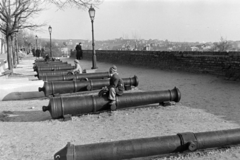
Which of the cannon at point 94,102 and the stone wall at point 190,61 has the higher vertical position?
the stone wall at point 190,61

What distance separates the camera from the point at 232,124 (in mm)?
5484

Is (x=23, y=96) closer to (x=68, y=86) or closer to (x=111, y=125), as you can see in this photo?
(x=68, y=86)

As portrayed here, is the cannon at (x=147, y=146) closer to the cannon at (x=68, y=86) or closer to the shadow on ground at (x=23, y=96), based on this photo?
the cannon at (x=68, y=86)

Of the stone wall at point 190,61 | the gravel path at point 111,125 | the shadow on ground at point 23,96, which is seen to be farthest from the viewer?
the stone wall at point 190,61

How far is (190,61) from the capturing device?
1473 centimetres

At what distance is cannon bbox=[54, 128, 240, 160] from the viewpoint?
3303 millimetres

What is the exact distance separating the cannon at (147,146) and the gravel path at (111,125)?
0.22 m

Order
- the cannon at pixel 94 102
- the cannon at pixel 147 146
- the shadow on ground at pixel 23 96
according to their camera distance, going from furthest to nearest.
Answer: the shadow on ground at pixel 23 96 < the cannon at pixel 94 102 < the cannon at pixel 147 146

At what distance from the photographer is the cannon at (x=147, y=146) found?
3303 mm

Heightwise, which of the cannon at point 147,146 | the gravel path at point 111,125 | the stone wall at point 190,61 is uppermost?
the stone wall at point 190,61

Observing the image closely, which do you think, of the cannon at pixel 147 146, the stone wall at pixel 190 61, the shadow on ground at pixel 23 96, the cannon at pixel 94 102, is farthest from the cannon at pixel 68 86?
the stone wall at pixel 190 61

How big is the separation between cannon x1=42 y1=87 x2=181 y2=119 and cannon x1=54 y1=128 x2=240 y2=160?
2541 millimetres

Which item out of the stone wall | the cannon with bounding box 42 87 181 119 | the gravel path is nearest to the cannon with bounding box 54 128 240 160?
the gravel path

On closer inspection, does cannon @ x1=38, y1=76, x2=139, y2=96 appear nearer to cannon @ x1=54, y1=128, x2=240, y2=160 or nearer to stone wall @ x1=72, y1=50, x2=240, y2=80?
cannon @ x1=54, y1=128, x2=240, y2=160
